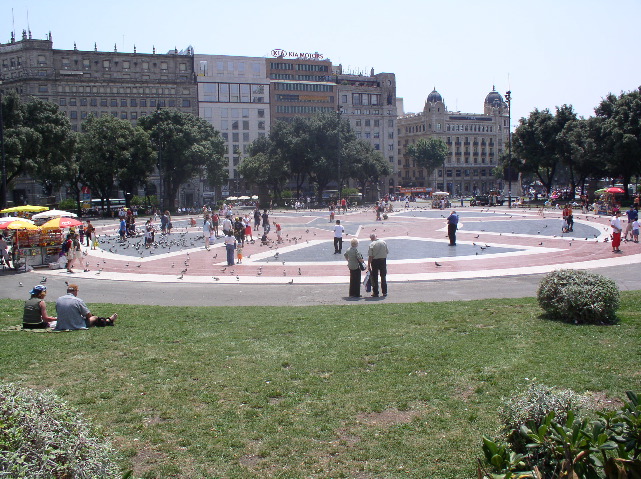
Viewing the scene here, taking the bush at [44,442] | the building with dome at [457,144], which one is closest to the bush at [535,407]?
the bush at [44,442]

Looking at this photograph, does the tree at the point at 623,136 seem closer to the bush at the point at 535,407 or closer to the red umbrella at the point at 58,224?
the red umbrella at the point at 58,224

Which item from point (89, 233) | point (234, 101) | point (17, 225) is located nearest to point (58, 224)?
point (17, 225)

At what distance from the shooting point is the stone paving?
2220cm

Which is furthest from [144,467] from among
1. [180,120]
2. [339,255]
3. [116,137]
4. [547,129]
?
[547,129]

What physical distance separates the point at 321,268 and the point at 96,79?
281 ft

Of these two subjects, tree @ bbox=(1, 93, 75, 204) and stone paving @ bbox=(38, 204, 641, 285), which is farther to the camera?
tree @ bbox=(1, 93, 75, 204)

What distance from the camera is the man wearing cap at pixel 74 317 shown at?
1274cm

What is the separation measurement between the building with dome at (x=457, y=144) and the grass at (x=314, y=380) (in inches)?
5092

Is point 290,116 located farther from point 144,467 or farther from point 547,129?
point 144,467

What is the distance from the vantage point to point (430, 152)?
127 m

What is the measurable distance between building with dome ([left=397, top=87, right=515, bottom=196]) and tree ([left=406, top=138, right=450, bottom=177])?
358 inches

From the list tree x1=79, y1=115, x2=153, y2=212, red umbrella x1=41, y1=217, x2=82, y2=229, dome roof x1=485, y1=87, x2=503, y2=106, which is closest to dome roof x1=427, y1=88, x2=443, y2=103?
dome roof x1=485, y1=87, x2=503, y2=106

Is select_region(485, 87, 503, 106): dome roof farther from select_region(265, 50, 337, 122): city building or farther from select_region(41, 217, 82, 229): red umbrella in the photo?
select_region(41, 217, 82, 229): red umbrella

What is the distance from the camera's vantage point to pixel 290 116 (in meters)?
115
